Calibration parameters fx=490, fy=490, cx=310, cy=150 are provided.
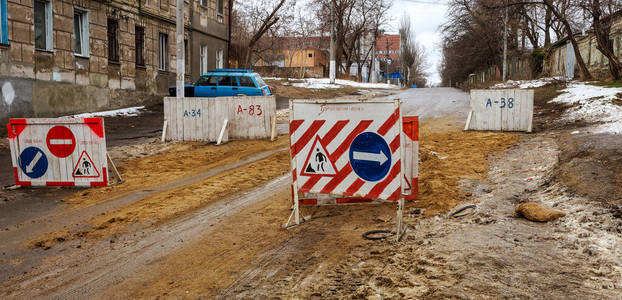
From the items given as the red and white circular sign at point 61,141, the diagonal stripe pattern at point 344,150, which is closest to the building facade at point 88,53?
the red and white circular sign at point 61,141

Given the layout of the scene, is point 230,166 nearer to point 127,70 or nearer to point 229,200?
point 229,200

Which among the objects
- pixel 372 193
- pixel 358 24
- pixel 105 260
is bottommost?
pixel 105 260

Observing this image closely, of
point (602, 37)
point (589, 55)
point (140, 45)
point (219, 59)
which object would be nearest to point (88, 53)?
point (140, 45)

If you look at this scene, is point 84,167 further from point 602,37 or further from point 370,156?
point 602,37

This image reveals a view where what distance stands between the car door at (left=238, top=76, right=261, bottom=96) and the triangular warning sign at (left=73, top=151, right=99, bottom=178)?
1273 centimetres

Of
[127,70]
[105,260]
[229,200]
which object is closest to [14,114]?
[127,70]

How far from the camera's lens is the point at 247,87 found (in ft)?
68.3

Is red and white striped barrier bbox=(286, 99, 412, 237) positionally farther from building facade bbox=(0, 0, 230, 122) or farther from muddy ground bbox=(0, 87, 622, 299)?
building facade bbox=(0, 0, 230, 122)

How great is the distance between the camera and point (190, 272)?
4.34 meters

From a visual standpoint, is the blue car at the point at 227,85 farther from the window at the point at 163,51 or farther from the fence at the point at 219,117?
the fence at the point at 219,117

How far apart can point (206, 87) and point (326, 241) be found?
17.1 m

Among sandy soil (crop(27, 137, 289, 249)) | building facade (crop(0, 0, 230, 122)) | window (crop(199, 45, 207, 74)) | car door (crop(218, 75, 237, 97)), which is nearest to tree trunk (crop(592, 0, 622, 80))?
car door (crop(218, 75, 237, 97))

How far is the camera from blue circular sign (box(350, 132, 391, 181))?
5.40 metres

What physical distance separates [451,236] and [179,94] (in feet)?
45.8
